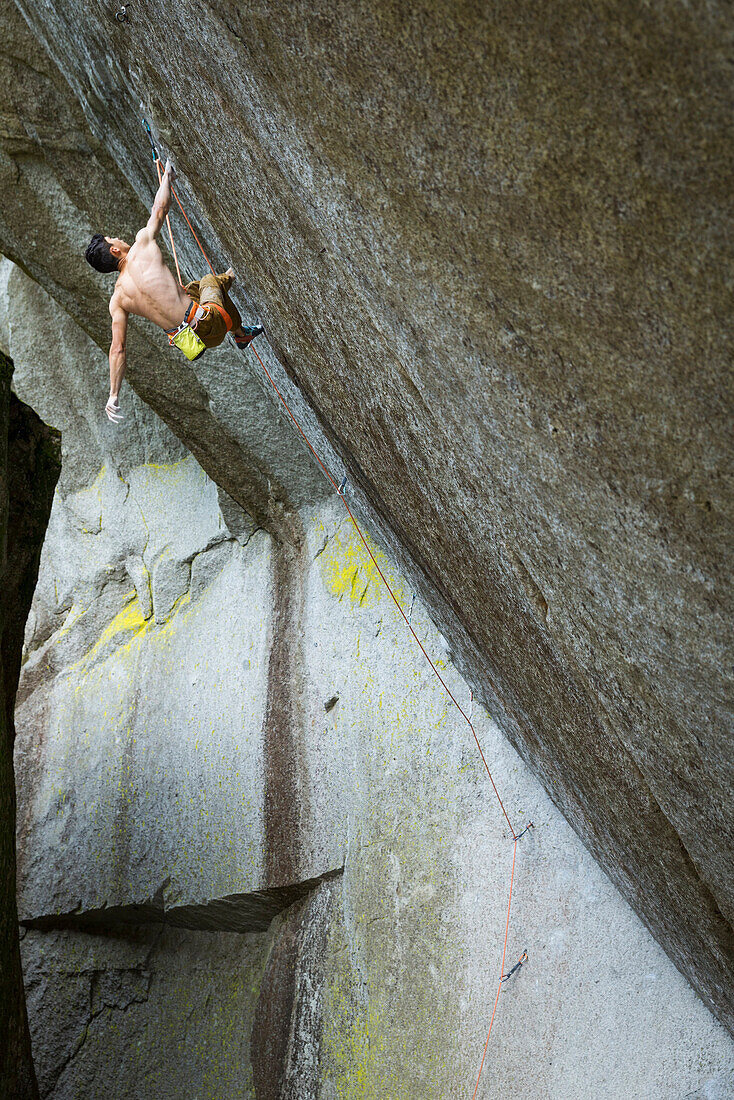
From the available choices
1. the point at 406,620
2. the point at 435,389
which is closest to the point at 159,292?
the point at 435,389

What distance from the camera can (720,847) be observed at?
2117mm

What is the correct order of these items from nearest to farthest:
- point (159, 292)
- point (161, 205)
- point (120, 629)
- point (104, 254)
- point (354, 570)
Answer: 1. point (161, 205)
2. point (159, 292)
3. point (104, 254)
4. point (354, 570)
5. point (120, 629)

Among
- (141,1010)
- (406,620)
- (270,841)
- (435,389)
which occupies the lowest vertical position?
(141,1010)

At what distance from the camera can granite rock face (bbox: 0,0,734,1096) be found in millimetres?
1190

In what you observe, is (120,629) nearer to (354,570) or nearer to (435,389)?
(354,570)

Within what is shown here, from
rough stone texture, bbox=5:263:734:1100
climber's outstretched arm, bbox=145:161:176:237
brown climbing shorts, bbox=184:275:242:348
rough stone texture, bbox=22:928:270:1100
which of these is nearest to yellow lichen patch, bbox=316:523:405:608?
rough stone texture, bbox=5:263:734:1100

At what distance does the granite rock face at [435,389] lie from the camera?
1190mm

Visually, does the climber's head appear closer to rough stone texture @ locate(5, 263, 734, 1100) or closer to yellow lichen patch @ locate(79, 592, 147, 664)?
rough stone texture @ locate(5, 263, 734, 1100)

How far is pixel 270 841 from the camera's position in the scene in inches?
201

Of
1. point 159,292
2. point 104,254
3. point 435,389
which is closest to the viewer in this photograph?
point 435,389

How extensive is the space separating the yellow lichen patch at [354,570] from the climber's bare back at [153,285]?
6.82ft

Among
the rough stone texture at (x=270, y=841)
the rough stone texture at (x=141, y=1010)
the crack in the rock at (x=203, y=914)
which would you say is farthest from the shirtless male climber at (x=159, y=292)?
the rough stone texture at (x=141, y=1010)

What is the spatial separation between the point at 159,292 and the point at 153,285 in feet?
0.11

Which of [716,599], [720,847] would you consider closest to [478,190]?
[716,599]
